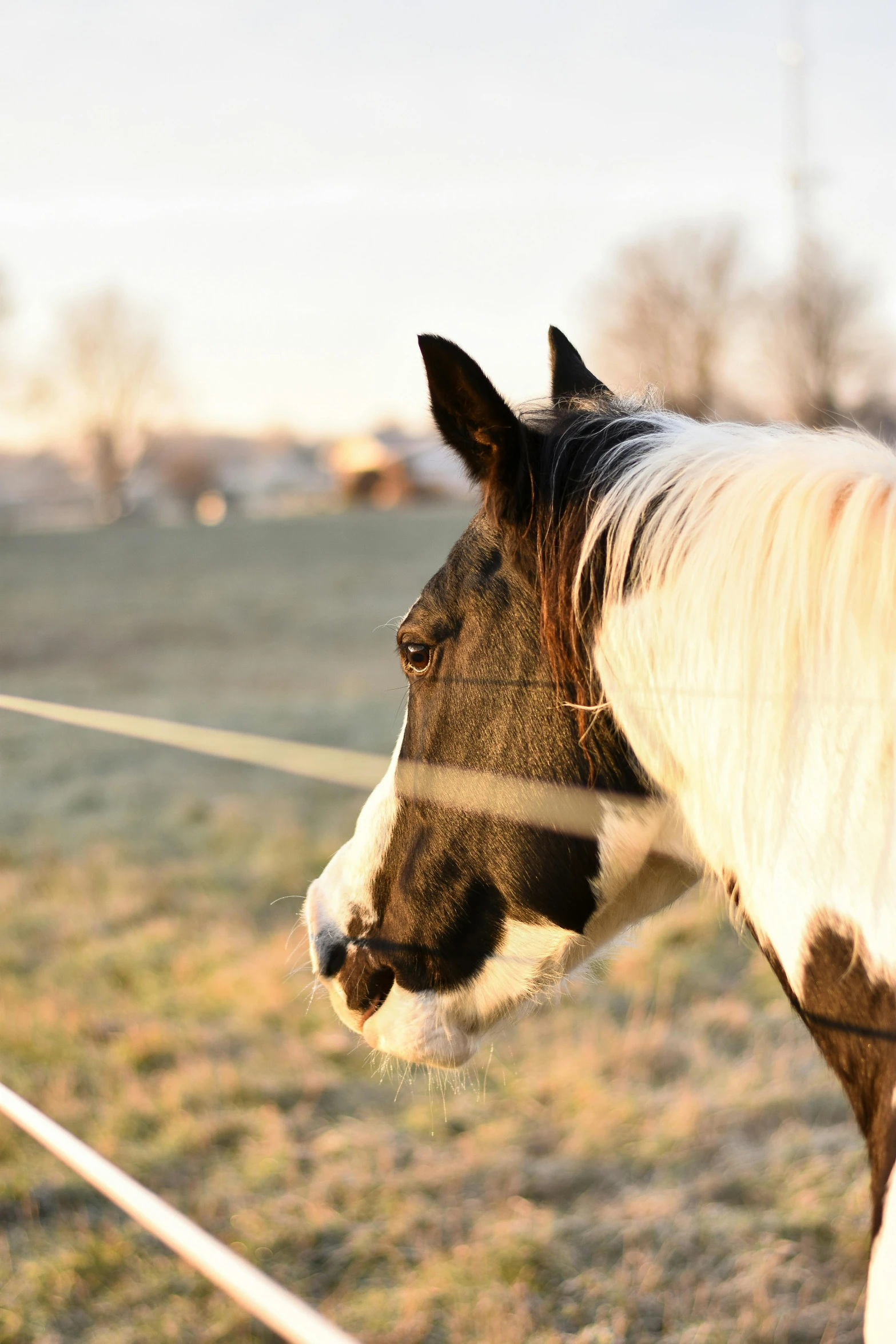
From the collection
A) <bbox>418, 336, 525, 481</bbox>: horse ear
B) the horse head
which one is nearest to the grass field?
the horse head

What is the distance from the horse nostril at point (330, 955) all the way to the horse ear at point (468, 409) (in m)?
0.86

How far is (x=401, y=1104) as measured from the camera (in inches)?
160

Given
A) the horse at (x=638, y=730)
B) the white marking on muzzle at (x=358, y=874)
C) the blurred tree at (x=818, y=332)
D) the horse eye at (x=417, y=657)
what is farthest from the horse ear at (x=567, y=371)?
the blurred tree at (x=818, y=332)

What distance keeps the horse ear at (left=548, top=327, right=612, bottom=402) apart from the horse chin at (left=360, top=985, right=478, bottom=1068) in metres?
1.15

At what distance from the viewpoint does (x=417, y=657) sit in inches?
64.6

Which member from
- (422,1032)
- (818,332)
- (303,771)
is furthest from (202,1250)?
(818,332)

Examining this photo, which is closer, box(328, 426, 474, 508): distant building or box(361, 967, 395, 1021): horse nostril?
box(361, 967, 395, 1021): horse nostril

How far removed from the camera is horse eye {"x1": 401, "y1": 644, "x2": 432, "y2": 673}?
1.63 metres

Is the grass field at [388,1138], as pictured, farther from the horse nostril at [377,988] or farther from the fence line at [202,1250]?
the fence line at [202,1250]

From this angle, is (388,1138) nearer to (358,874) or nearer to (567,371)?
(358,874)

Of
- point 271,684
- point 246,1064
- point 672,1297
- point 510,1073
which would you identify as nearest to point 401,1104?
point 510,1073

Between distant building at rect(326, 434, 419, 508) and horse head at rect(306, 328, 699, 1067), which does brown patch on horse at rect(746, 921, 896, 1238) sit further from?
distant building at rect(326, 434, 419, 508)

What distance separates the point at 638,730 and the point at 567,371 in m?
0.87

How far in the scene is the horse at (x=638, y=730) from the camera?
121 centimetres
